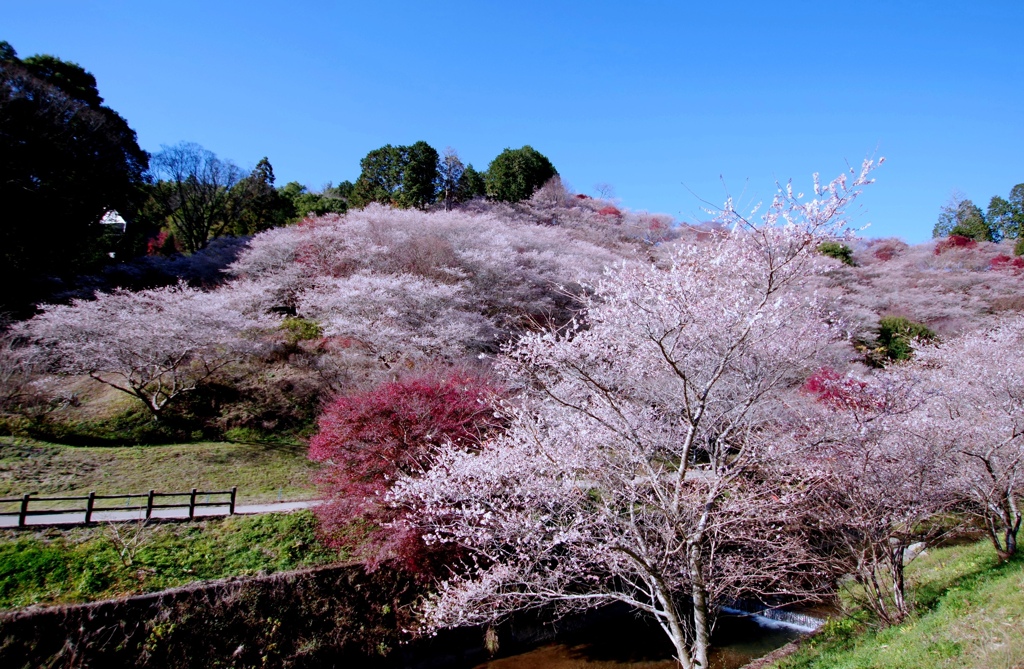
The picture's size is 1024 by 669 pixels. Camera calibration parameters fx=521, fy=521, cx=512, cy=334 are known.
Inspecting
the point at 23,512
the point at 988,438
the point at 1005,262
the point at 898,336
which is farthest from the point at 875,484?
the point at 1005,262

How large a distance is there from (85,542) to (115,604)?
1.75 m

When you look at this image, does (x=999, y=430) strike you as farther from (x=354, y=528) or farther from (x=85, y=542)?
(x=85, y=542)

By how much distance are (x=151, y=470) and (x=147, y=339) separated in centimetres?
454

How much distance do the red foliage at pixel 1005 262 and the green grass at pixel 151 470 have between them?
39.0 metres

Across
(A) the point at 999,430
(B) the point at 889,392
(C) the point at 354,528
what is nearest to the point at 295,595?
(C) the point at 354,528

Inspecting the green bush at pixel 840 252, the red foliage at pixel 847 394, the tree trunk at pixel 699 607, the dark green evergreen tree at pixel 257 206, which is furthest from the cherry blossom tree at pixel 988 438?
the dark green evergreen tree at pixel 257 206

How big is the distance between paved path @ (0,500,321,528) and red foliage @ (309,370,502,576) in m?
1.43

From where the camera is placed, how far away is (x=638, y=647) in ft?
32.8

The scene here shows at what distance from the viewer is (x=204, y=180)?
27.9 metres

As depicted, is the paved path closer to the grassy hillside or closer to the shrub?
the grassy hillside

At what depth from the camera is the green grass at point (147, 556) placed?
798 cm

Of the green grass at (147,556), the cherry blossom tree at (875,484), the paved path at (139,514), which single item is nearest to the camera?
the cherry blossom tree at (875,484)

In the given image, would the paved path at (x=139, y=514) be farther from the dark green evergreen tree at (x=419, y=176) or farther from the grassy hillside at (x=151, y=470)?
the dark green evergreen tree at (x=419, y=176)

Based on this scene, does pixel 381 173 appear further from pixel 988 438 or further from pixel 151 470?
pixel 988 438
